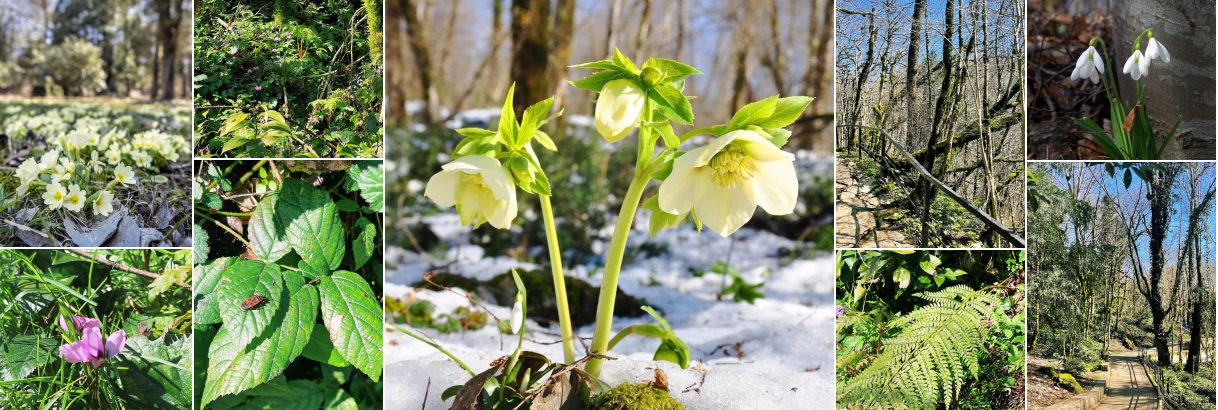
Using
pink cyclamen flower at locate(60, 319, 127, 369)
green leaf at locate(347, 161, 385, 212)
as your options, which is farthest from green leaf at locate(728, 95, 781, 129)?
pink cyclamen flower at locate(60, 319, 127, 369)

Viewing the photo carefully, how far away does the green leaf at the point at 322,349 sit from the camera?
118cm

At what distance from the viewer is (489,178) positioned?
0.86 metres

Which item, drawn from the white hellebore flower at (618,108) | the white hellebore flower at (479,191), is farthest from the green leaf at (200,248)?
the white hellebore flower at (618,108)

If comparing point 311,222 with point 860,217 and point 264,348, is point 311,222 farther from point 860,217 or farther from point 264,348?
point 860,217

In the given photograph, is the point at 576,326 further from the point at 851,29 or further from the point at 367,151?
the point at 851,29

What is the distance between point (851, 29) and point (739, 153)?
0.62 meters

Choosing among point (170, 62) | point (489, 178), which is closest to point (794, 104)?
point (489, 178)

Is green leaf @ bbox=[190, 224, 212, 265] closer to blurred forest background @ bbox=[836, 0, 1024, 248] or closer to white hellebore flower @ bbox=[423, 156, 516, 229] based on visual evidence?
white hellebore flower @ bbox=[423, 156, 516, 229]

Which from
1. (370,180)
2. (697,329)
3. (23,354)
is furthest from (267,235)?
(697,329)

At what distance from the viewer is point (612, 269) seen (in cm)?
105

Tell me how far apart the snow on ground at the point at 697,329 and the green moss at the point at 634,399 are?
110mm

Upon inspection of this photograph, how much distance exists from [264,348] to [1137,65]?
5.81 ft

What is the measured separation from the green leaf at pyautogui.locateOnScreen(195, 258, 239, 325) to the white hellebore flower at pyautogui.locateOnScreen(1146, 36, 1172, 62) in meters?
1.84

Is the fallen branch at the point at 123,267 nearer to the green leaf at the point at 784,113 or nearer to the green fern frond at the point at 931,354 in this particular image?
the green leaf at the point at 784,113
